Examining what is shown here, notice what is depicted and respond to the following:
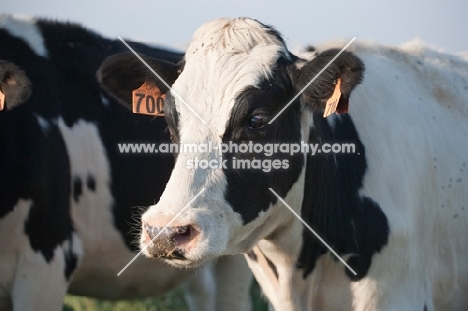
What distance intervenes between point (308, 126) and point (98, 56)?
2.09m

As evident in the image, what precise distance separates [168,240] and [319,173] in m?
1.29

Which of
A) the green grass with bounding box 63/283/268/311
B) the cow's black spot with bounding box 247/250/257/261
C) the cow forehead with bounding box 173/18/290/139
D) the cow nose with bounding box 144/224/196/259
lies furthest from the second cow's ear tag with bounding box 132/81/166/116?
the green grass with bounding box 63/283/268/311

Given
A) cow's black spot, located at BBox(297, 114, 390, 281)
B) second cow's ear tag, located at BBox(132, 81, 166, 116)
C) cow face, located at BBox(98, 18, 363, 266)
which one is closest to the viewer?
cow face, located at BBox(98, 18, 363, 266)

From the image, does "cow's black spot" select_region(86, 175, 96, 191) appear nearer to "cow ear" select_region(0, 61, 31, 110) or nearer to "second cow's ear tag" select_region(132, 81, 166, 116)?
"cow ear" select_region(0, 61, 31, 110)

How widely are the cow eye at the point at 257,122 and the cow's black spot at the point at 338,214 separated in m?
0.51

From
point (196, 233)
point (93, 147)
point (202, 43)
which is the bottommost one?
point (93, 147)

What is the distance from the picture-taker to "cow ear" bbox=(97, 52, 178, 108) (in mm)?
5250

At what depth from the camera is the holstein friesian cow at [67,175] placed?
5734mm

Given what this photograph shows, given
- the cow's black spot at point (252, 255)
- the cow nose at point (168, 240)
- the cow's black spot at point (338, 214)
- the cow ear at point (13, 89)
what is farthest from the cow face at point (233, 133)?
the cow ear at point (13, 89)

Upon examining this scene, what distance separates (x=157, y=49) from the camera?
7062 millimetres

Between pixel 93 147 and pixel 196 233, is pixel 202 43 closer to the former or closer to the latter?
pixel 196 233

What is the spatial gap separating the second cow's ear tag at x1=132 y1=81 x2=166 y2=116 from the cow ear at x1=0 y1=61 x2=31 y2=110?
68 centimetres

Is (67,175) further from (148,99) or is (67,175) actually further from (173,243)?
(173,243)

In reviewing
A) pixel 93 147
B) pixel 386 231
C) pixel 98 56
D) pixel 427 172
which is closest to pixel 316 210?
pixel 386 231
